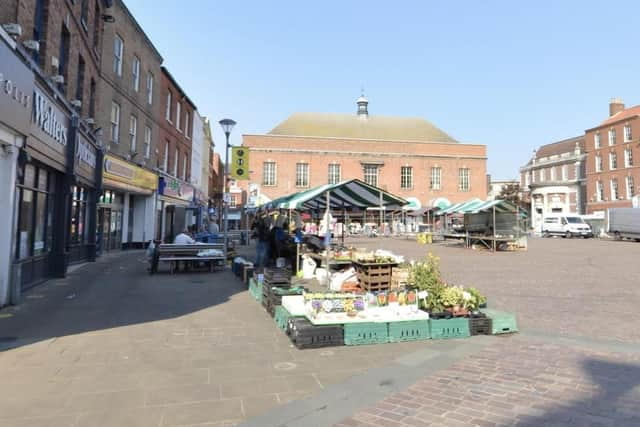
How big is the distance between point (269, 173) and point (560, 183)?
4166 centimetres

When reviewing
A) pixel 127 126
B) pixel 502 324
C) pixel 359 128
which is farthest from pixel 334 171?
pixel 502 324

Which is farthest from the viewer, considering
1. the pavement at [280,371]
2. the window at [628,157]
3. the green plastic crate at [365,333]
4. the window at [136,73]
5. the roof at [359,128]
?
the roof at [359,128]

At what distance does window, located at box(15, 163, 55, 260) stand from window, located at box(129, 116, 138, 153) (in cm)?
844

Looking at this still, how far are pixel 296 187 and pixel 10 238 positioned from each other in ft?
131

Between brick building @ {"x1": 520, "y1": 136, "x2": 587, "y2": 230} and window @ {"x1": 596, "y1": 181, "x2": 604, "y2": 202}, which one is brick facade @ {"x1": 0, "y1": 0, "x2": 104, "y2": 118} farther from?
window @ {"x1": 596, "y1": 181, "x2": 604, "y2": 202}

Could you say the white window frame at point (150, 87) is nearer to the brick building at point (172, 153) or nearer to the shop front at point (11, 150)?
the brick building at point (172, 153)

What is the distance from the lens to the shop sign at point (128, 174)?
49.4 ft

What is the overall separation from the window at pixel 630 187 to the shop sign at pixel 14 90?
181 ft

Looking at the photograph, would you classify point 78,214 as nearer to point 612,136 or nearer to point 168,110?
point 168,110

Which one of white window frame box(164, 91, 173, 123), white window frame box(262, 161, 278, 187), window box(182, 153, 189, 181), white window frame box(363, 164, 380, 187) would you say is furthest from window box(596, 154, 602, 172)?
white window frame box(164, 91, 173, 123)

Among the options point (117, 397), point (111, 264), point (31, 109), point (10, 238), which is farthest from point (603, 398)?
point (111, 264)

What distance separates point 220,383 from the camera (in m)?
3.89

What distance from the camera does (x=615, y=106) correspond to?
5281 centimetres

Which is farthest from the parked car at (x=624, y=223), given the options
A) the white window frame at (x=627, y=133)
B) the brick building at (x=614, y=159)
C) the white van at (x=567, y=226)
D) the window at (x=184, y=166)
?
the window at (x=184, y=166)
